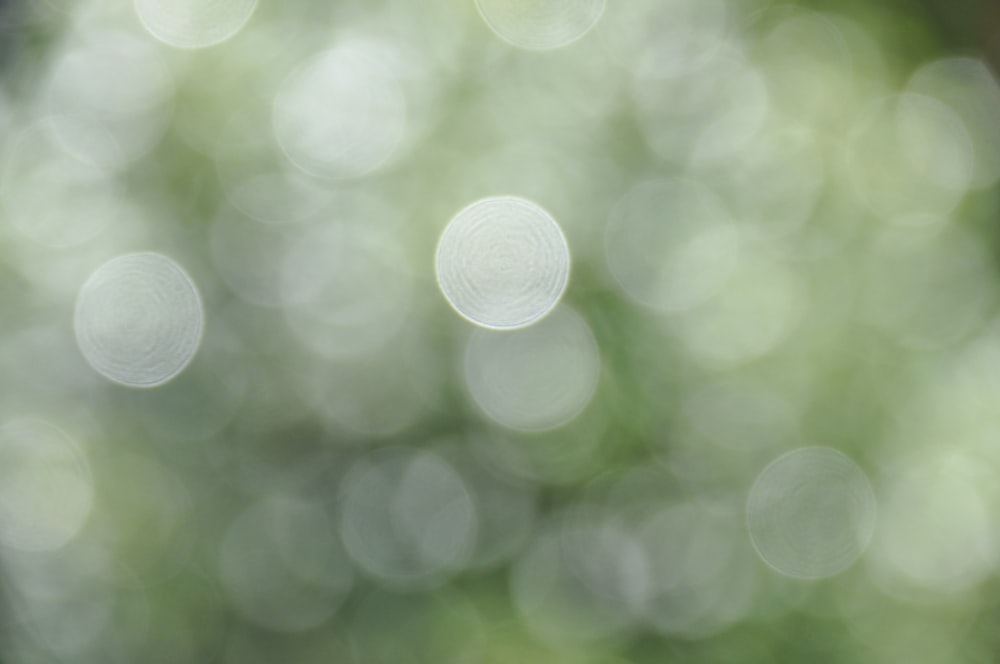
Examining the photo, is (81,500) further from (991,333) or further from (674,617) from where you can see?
(991,333)


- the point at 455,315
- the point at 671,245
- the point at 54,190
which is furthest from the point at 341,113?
the point at 671,245

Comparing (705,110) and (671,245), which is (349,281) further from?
(705,110)

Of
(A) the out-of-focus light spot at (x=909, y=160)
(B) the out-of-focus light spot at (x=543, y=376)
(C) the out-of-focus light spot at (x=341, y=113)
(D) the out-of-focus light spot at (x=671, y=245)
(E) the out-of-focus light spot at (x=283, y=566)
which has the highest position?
(C) the out-of-focus light spot at (x=341, y=113)

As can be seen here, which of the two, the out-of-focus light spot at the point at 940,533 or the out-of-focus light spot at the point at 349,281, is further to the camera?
the out-of-focus light spot at the point at 349,281

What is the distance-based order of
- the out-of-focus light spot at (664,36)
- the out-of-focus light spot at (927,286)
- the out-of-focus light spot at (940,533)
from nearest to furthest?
the out-of-focus light spot at (940,533), the out-of-focus light spot at (927,286), the out-of-focus light spot at (664,36)

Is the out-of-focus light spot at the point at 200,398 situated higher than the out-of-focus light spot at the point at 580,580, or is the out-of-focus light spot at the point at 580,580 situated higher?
the out-of-focus light spot at the point at 200,398

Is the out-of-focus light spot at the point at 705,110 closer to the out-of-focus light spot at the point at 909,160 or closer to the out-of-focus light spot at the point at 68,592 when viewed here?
the out-of-focus light spot at the point at 909,160

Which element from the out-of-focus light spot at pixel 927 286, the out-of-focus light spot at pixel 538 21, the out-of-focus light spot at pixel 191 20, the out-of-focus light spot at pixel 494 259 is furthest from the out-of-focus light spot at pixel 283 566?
the out-of-focus light spot at pixel 927 286
